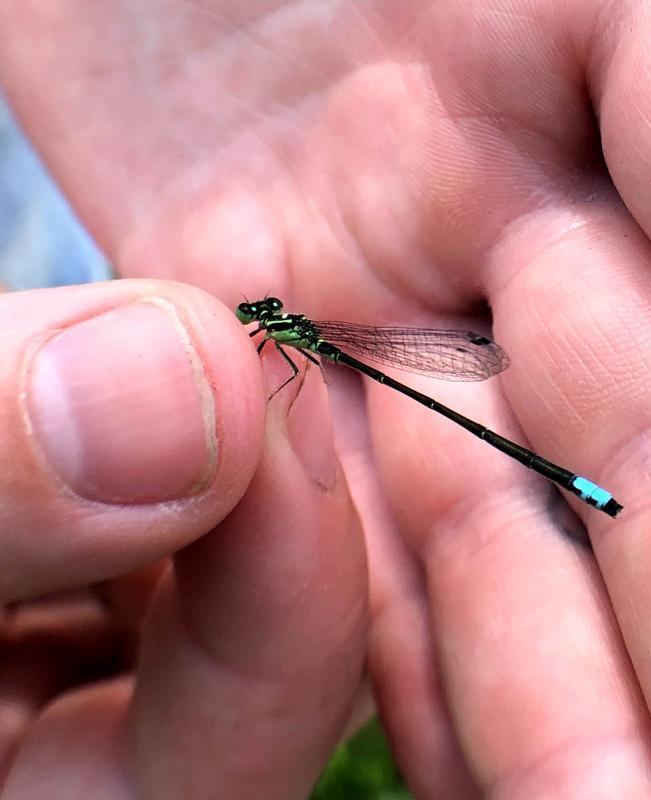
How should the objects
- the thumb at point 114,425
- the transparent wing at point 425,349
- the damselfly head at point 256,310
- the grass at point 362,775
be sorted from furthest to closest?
the grass at point 362,775, the damselfly head at point 256,310, the transparent wing at point 425,349, the thumb at point 114,425

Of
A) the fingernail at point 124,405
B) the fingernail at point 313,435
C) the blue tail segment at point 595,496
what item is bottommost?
the blue tail segment at point 595,496

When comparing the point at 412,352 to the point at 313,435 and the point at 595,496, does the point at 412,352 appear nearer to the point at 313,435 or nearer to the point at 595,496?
the point at 313,435

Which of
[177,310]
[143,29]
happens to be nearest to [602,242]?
[177,310]

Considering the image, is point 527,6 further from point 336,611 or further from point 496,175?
point 336,611

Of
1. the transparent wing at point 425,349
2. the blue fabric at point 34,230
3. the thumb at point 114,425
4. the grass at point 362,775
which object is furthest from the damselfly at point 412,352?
the blue fabric at point 34,230

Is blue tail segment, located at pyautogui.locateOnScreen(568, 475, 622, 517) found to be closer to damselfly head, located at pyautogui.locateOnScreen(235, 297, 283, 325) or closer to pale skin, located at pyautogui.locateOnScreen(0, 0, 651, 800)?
pale skin, located at pyautogui.locateOnScreen(0, 0, 651, 800)

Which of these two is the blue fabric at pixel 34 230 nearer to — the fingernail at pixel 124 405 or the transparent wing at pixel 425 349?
the transparent wing at pixel 425 349
